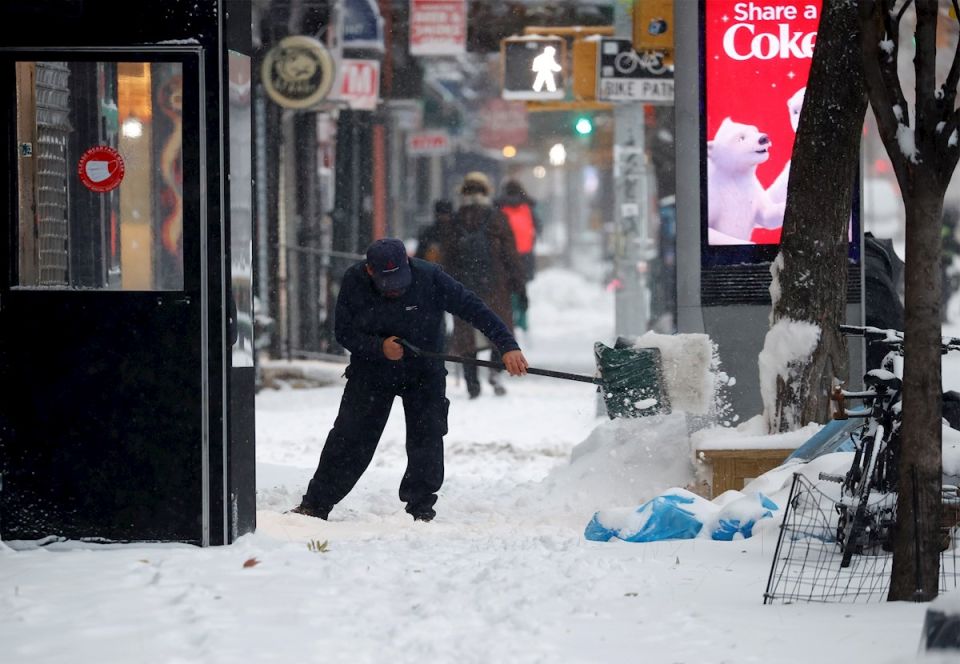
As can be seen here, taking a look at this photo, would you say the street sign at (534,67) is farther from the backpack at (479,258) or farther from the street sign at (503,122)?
the street sign at (503,122)

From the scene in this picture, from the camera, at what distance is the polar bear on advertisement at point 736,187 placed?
35.2 feet

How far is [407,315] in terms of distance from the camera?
8.80m

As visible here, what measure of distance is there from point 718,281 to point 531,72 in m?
7.67

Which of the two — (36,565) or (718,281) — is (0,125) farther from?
(718,281)

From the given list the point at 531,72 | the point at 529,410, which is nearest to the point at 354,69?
the point at 531,72

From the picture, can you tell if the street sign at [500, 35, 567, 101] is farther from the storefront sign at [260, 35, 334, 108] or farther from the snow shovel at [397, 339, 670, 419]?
the snow shovel at [397, 339, 670, 419]

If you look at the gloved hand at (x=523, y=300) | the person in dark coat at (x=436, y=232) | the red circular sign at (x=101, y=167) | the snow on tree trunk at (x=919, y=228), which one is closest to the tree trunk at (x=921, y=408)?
the snow on tree trunk at (x=919, y=228)

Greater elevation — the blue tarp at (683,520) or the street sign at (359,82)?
the street sign at (359,82)

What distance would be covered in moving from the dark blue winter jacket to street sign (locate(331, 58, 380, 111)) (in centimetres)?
1164

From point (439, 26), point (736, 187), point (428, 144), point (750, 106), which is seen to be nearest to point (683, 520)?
point (736, 187)

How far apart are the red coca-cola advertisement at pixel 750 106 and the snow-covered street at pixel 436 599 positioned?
6.45 feet

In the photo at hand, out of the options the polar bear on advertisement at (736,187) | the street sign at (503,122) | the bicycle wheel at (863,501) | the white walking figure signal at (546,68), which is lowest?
the bicycle wheel at (863,501)

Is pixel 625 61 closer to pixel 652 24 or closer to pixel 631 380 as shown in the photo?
pixel 652 24

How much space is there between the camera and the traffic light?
1452cm
